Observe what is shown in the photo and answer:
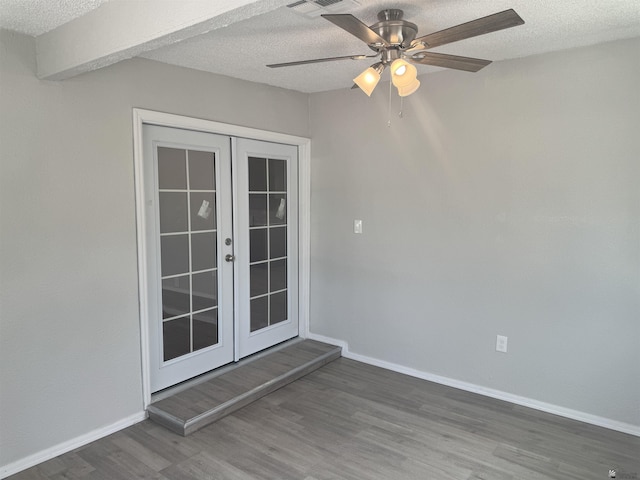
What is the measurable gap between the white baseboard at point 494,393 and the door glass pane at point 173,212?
1810 mm

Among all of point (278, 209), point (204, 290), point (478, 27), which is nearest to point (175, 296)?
point (204, 290)

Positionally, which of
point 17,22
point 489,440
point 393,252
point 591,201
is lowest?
point 489,440

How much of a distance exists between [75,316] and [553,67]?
3.44 meters

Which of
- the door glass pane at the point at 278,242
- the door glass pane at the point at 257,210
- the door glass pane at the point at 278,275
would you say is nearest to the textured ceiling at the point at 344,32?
the door glass pane at the point at 257,210

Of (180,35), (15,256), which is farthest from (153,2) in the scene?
(15,256)

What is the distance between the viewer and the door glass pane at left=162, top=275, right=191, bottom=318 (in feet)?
10.7

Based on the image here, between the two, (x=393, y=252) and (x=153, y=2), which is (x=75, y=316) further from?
(x=393, y=252)

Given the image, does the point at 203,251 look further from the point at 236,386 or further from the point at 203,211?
the point at 236,386

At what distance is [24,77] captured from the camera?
2.37 m

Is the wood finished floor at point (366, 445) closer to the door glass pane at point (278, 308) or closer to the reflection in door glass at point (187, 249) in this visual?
the reflection in door glass at point (187, 249)

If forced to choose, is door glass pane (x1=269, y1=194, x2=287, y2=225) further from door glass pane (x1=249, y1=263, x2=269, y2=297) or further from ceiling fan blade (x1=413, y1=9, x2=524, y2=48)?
ceiling fan blade (x1=413, y1=9, x2=524, y2=48)

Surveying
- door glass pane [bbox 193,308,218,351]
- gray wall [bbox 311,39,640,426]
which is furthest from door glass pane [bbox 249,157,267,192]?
door glass pane [bbox 193,308,218,351]

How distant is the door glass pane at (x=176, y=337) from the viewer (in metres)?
3.30

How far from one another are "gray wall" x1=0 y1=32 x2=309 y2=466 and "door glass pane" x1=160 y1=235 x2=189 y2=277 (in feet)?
1.06
